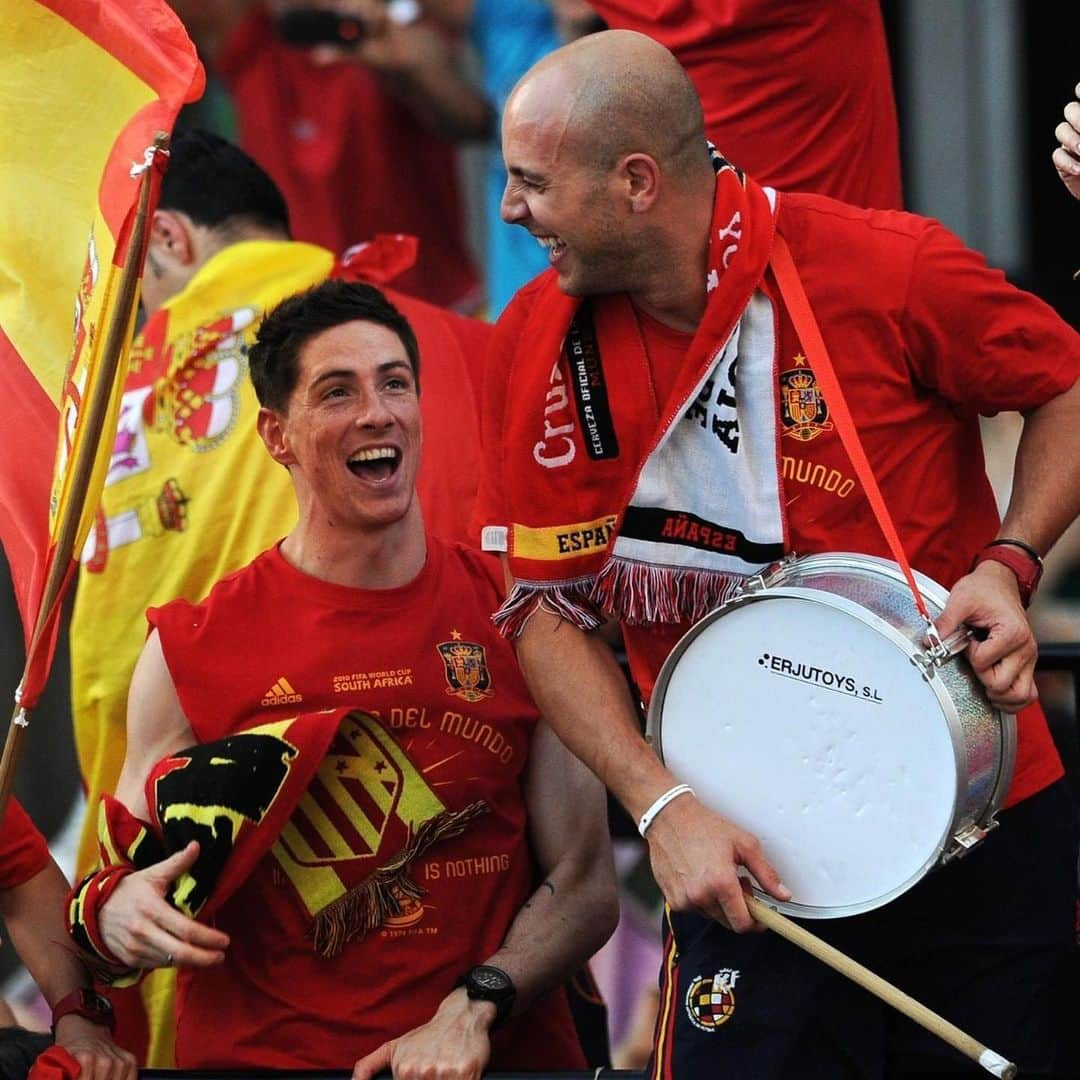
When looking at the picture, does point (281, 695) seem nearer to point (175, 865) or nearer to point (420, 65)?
point (175, 865)

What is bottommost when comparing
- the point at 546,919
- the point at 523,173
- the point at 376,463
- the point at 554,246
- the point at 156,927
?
the point at 546,919

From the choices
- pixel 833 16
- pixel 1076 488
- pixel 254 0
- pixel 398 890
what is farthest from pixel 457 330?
pixel 254 0

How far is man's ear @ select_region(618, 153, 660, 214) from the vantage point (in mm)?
3271

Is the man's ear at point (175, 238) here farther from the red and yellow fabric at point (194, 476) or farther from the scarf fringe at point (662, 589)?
the scarf fringe at point (662, 589)

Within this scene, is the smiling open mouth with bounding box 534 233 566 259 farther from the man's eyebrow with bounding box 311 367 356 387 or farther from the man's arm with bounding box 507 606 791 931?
the man's eyebrow with bounding box 311 367 356 387

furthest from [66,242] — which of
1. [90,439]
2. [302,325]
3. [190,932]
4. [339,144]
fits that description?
[339,144]

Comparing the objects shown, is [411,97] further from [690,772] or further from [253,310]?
[690,772]

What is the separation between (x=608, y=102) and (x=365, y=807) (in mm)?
1210

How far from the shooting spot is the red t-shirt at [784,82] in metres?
4.03


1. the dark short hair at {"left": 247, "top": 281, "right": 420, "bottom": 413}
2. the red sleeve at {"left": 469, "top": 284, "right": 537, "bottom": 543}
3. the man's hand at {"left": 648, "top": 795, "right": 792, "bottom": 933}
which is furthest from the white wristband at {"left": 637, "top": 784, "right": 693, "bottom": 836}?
the dark short hair at {"left": 247, "top": 281, "right": 420, "bottom": 413}

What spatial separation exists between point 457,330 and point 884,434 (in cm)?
150

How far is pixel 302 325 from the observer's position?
4.04m

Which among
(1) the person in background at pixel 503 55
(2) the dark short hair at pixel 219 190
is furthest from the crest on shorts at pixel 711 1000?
(1) the person in background at pixel 503 55

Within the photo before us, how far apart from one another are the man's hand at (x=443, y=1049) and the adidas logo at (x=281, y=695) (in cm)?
55
